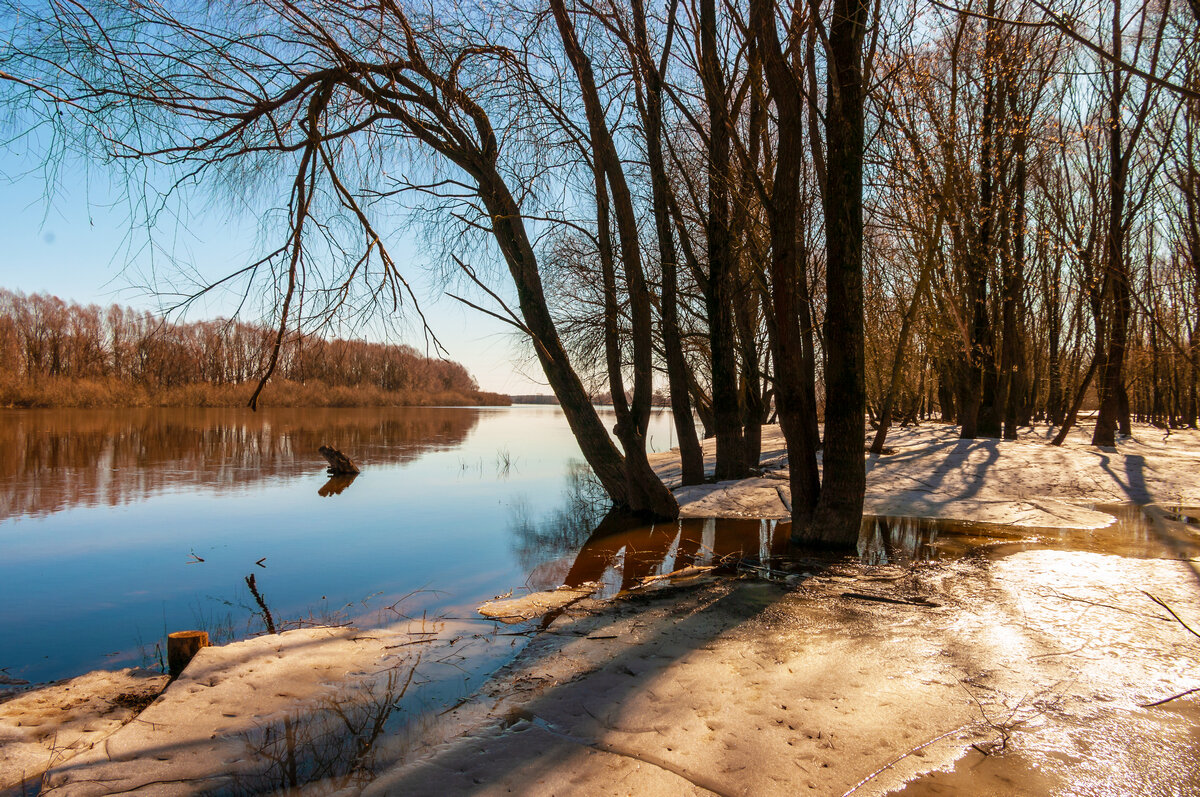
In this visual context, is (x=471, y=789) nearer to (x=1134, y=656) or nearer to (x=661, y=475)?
(x=1134, y=656)

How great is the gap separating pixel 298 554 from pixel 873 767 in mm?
7042

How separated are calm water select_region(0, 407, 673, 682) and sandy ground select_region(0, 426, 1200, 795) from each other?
1434mm

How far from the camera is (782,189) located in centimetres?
597

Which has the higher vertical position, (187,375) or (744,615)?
(187,375)

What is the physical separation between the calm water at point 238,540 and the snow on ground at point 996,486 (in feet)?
7.70

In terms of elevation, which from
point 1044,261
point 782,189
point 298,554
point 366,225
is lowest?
point 298,554

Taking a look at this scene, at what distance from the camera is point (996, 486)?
881 cm

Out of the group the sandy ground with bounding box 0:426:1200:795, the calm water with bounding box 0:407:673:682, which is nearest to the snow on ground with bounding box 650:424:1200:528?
the calm water with bounding box 0:407:673:682

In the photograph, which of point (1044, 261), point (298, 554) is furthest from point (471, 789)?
point (1044, 261)

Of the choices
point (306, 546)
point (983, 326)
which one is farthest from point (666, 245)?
point (983, 326)

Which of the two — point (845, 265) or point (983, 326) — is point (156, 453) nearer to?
point (845, 265)

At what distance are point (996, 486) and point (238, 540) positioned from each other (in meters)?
10.3

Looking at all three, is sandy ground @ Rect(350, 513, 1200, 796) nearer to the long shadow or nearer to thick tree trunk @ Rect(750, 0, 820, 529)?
thick tree trunk @ Rect(750, 0, 820, 529)

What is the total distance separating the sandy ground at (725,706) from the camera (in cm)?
241
